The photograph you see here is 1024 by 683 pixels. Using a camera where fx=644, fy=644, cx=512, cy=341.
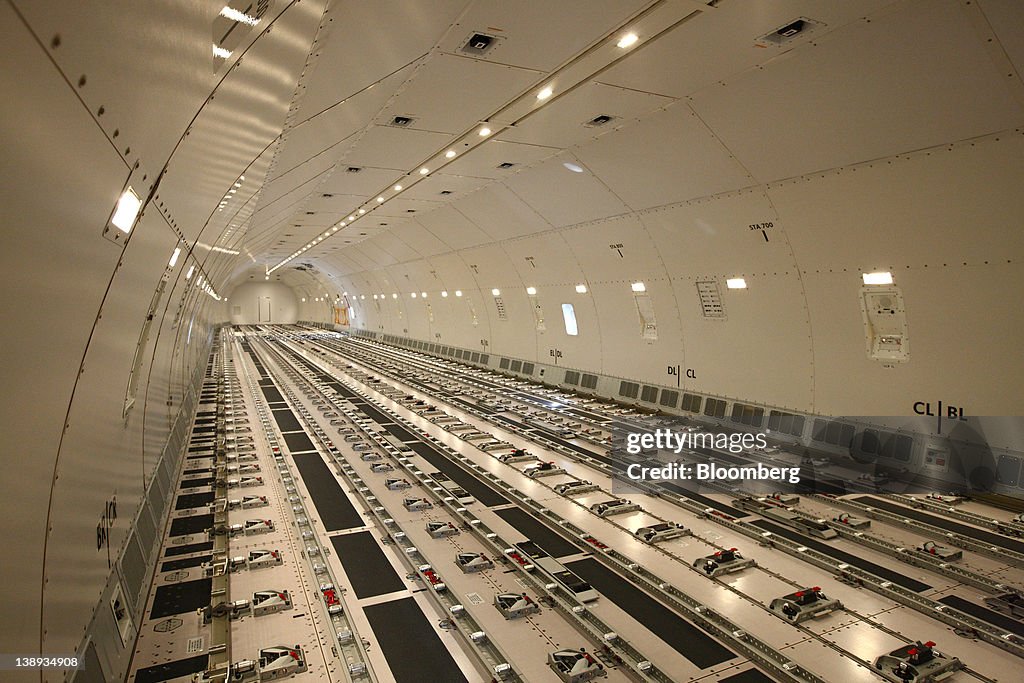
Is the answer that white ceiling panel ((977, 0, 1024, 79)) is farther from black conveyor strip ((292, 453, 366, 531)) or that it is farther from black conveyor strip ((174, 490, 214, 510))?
black conveyor strip ((174, 490, 214, 510))

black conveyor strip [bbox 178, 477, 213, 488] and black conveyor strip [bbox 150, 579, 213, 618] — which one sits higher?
black conveyor strip [bbox 178, 477, 213, 488]

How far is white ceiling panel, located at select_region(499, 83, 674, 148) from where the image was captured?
30.6ft

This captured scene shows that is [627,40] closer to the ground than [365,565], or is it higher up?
higher up

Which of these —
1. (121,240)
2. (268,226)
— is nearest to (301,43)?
(121,240)

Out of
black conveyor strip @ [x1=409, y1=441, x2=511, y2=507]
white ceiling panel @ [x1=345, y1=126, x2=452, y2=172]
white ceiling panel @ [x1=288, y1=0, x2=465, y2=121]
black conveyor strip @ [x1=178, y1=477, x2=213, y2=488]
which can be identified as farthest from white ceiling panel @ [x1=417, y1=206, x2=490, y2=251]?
white ceiling panel @ [x1=288, y1=0, x2=465, y2=121]

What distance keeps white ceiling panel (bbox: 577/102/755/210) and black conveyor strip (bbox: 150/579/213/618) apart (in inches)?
354

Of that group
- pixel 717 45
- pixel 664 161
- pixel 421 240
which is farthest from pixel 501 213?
pixel 717 45

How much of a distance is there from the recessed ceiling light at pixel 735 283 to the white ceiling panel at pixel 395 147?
20.2 feet

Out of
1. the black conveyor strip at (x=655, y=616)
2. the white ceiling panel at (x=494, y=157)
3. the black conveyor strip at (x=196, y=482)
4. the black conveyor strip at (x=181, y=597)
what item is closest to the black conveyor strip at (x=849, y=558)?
the black conveyor strip at (x=655, y=616)

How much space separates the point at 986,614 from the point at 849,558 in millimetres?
1532

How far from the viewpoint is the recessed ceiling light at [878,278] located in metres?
9.76

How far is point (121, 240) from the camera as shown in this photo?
12.2 feet

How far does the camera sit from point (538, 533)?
8.82 meters
